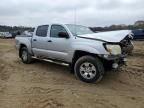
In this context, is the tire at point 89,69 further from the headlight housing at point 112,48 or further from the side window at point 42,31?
the side window at point 42,31

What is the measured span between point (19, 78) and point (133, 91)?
3716mm

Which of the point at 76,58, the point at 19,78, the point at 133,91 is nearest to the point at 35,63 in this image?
the point at 19,78

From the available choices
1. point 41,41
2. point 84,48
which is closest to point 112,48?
point 84,48

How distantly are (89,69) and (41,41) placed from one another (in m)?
2.70

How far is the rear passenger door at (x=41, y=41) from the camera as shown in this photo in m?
8.60

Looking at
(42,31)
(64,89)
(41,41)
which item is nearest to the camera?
(64,89)

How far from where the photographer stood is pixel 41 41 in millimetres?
8805

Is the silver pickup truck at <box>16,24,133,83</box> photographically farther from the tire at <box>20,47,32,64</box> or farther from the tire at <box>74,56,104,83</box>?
the tire at <box>20,47,32,64</box>

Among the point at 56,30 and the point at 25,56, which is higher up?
the point at 56,30

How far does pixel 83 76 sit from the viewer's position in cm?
704

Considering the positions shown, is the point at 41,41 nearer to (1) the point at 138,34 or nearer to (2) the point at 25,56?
(2) the point at 25,56

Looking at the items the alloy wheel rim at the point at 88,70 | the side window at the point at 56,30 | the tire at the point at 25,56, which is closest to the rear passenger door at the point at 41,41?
the side window at the point at 56,30

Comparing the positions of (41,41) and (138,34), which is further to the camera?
(138,34)

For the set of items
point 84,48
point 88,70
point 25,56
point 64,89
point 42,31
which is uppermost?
point 42,31
